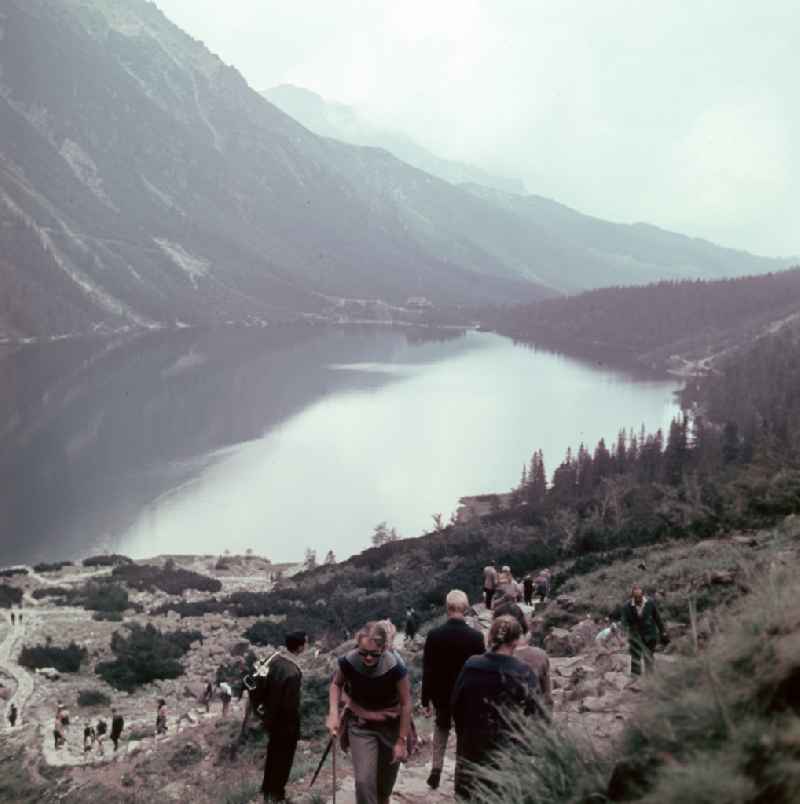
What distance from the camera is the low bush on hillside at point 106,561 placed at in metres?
41.1

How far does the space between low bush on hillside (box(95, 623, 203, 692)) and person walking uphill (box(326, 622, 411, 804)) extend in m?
18.7

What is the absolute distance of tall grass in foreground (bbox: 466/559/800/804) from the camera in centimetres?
269

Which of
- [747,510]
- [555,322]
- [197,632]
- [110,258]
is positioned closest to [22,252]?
[110,258]

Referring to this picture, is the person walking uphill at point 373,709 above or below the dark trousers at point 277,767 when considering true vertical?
above

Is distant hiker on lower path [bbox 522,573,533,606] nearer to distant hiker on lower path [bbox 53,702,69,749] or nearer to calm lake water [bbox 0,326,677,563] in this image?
distant hiker on lower path [bbox 53,702,69,749]

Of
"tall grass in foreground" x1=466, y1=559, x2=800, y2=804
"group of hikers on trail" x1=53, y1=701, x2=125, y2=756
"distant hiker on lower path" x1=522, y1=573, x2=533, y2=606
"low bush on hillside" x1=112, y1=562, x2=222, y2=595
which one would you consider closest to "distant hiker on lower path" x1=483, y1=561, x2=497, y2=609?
"distant hiker on lower path" x1=522, y1=573, x2=533, y2=606

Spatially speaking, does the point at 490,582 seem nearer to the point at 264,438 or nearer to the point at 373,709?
the point at 373,709

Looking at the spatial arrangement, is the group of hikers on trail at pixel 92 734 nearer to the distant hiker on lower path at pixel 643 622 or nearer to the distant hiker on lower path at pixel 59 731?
the distant hiker on lower path at pixel 59 731

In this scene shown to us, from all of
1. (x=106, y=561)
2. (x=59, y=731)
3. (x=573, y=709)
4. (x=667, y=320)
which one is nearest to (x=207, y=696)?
(x=59, y=731)

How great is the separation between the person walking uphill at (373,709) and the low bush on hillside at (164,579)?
32.6m

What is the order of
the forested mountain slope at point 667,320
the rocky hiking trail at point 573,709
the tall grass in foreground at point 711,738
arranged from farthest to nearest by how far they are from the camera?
the forested mountain slope at point 667,320 < the rocky hiking trail at point 573,709 < the tall grass in foreground at point 711,738

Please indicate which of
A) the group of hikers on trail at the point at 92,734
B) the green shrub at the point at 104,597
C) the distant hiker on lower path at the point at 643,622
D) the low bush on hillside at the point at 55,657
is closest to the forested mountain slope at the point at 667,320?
the green shrub at the point at 104,597

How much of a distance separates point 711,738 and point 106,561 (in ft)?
138

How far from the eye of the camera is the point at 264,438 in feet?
238
